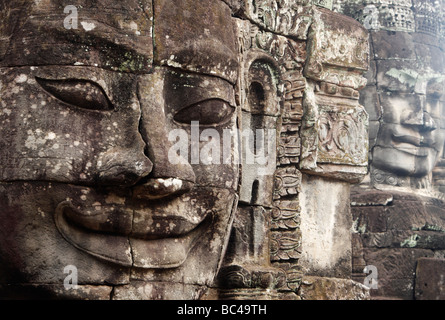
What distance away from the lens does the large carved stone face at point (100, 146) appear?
5613mm

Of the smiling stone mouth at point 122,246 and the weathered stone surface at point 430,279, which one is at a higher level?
the smiling stone mouth at point 122,246

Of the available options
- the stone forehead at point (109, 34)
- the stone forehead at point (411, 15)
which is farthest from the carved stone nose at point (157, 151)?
the stone forehead at point (411, 15)

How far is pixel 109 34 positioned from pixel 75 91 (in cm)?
38

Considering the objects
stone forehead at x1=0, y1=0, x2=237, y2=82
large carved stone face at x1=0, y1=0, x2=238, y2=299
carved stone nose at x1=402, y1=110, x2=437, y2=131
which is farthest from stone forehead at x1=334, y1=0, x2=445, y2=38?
large carved stone face at x1=0, y1=0, x2=238, y2=299

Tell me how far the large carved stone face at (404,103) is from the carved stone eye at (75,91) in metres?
6.78

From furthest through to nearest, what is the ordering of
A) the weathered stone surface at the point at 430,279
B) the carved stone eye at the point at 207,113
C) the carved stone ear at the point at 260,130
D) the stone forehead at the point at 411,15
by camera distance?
the stone forehead at the point at 411,15 < the weathered stone surface at the point at 430,279 < the carved stone ear at the point at 260,130 < the carved stone eye at the point at 207,113

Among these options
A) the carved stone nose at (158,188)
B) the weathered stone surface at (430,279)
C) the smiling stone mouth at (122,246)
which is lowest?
the weathered stone surface at (430,279)

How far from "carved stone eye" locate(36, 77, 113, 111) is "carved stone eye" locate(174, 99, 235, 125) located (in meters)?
0.53

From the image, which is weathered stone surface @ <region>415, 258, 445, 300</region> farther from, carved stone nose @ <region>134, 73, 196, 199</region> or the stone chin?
carved stone nose @ <region>134, 73, 196, 199</region>

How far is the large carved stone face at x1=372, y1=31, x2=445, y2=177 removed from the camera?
12031 mm

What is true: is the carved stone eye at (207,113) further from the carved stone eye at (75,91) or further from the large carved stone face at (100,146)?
the carved stone eye at (75,91)

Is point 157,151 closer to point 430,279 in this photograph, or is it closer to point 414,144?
point 430,279
